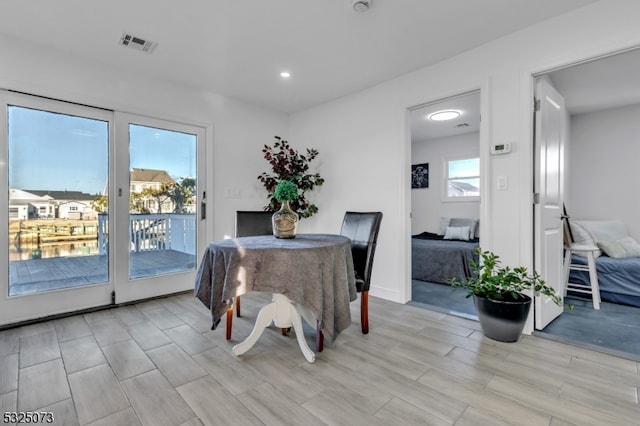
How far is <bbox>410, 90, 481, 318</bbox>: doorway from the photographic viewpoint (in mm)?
4009

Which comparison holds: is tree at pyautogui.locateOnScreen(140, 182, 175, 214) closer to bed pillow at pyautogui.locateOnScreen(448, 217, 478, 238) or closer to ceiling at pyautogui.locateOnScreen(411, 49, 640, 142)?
ceiling at pyautogui.locateOnScreen(411, 49, 640, 142)

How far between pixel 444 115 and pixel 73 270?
484cm

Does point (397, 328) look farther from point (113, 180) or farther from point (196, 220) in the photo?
point (113, 180)

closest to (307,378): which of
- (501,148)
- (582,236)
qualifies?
(501,148)

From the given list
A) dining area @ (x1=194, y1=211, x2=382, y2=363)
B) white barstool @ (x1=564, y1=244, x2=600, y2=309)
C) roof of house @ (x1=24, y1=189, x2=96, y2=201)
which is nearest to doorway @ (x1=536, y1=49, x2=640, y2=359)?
white barstool @ (x1=564, y1=244, x2=600, y2=309)

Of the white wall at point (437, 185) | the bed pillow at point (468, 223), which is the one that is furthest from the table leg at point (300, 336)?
the white wall at point (437, 185)

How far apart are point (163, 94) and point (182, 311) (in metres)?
2.32

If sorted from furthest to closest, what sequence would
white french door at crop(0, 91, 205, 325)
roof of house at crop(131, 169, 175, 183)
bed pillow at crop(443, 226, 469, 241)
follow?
bed pillow at crop(443, 226, 469, 241), roof of house at crop(131, 169, 175, 183), white french door at crop(0, 91, 205, 325)

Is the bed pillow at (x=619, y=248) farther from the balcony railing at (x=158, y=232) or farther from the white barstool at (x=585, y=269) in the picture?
the balcony railing at (x=158, y=232)

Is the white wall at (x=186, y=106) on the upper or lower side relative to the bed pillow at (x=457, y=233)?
upper

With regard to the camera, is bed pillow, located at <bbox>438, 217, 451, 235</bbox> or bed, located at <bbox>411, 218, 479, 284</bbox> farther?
bed pillow, located at <bbox>438, 217, 451, 235</bbox>

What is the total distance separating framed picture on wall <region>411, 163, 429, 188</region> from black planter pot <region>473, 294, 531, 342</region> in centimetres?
420

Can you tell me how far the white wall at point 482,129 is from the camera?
2133 mm

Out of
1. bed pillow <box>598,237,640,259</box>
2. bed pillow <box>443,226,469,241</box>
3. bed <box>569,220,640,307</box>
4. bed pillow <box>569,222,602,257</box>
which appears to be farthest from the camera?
bed pillow <box>443,226,469,241</box>
